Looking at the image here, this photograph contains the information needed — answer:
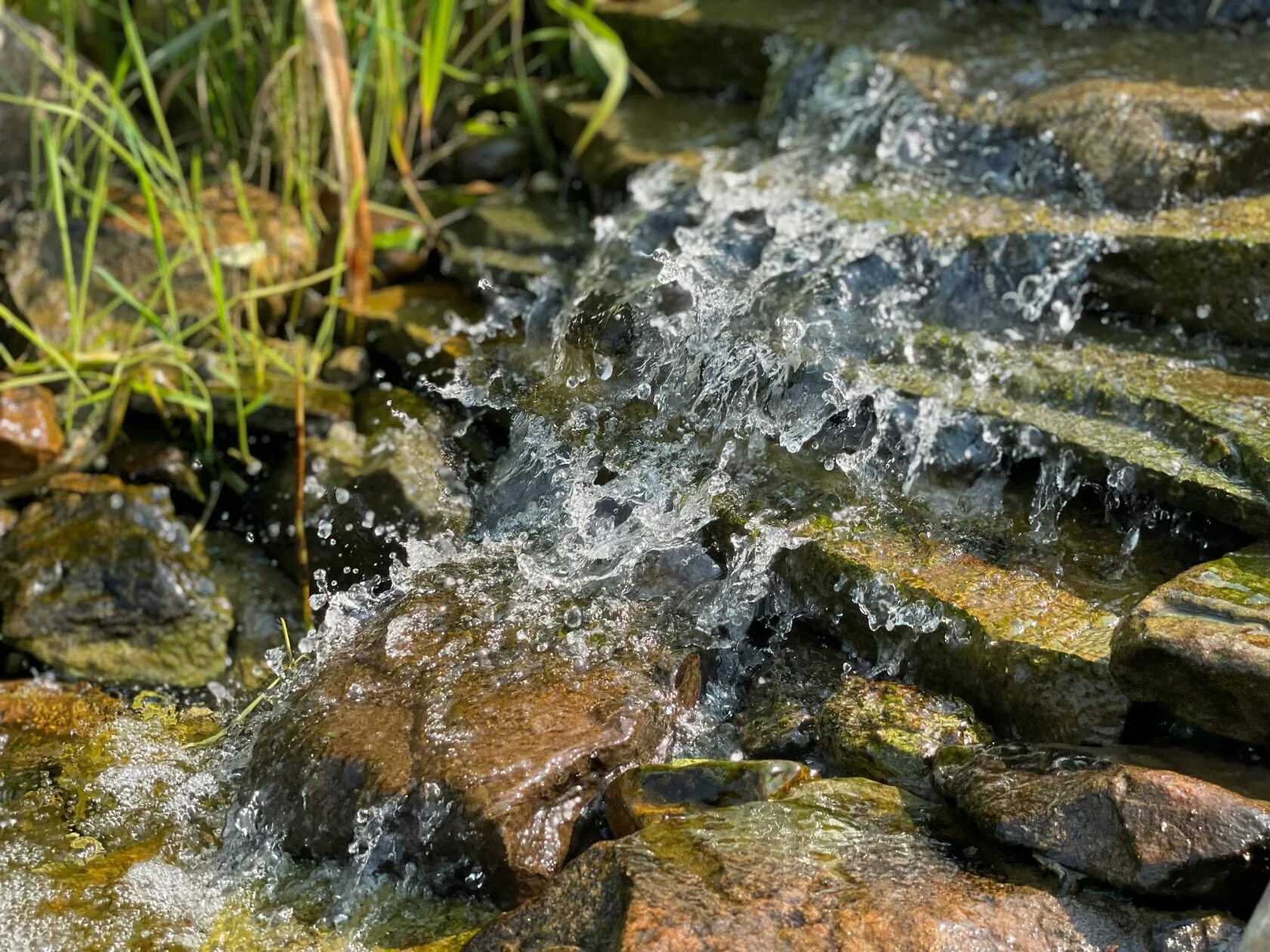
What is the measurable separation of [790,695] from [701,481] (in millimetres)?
598

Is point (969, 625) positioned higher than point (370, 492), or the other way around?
point (969, 625)

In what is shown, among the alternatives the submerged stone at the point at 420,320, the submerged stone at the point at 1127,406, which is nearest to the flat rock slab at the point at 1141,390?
the submerged stone at the point at 1127,406

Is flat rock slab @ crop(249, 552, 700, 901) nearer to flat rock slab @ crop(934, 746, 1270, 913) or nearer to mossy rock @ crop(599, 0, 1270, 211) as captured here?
flat rock slab @ crop(934, 746, 1270, 913)

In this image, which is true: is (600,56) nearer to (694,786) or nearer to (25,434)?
(25,434)

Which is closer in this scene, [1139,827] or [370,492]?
[1139,827]

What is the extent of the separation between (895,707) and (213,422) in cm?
217

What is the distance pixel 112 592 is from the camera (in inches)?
121

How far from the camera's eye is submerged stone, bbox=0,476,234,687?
299 centimetres

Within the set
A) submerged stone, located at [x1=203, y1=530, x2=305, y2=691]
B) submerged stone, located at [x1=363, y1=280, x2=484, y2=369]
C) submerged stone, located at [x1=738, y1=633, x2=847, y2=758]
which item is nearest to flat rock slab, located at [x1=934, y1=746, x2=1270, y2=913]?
submerged stone, located at [x1=738, y1=633, x2=847, y2=758]

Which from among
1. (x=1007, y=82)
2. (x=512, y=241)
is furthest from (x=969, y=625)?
(x=512, y=241)

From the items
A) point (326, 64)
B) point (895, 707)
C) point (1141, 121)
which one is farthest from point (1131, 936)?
point (326, 64)

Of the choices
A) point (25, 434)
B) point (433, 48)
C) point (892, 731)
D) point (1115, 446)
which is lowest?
point (25, 434)

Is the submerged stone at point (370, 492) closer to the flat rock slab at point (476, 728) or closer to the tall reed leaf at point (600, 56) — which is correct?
the flat rock slab at point (476, 728)

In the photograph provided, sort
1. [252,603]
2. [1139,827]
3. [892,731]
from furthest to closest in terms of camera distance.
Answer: [252,603]
[892,731]
[1139,827]
